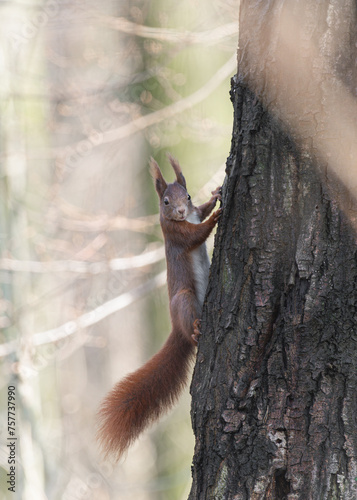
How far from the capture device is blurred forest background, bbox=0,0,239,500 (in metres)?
4.34

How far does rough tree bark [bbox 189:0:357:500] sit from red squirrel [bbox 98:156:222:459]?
1.49 ft

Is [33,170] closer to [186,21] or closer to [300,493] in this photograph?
[186,21]

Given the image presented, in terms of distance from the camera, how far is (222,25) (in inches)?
189

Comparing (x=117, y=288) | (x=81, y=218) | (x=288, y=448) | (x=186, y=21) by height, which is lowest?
(x=288, y=448)

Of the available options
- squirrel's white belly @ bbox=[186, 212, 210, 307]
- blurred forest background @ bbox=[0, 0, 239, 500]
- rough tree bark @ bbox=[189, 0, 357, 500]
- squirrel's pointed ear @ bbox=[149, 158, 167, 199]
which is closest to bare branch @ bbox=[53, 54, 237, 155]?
blurred forest background @ bbox=[0, 0, 239, 500]

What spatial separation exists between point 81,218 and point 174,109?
4.49ft

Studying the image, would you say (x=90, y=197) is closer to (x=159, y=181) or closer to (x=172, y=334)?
(x=159, y=181)

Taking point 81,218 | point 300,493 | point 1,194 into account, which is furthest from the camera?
point 81,218

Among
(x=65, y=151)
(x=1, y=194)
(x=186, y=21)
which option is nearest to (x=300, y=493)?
(x=1, y=194)

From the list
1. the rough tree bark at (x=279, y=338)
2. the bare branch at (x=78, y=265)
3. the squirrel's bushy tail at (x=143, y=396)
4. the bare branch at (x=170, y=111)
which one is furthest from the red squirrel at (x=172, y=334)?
the bare branch at (x=170, y=111)

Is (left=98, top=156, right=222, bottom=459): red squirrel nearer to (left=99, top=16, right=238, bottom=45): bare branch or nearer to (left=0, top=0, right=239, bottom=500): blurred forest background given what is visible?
(left=0, top=0, right=239, bottom=500): blurred forest background

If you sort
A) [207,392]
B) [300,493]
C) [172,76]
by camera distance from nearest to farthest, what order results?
1. [300,493]
2. [207,392]
3. [172,76]

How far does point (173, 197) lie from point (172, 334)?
68 centimetres

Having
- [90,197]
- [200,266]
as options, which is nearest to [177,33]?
[90,197]
